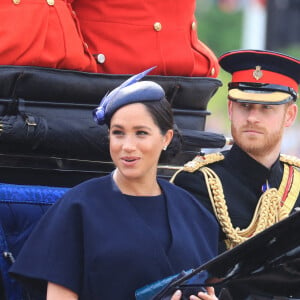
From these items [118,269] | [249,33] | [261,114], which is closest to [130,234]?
[118,269]

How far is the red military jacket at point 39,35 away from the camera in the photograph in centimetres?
424

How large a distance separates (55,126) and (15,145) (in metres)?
0.17

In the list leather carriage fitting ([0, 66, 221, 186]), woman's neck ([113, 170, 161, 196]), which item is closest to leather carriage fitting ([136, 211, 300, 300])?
woman's neck ([113, 170, 161, 196])

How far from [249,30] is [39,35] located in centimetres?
2057

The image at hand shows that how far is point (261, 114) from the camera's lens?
14.8 ft

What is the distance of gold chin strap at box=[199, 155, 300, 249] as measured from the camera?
4.41m

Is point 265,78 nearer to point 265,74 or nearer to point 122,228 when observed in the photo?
point 265,74

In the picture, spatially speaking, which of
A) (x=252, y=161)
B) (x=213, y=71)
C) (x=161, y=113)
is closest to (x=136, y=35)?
(x=213, y=71)

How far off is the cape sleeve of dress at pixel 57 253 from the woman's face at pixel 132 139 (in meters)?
0.21

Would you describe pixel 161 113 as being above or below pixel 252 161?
above

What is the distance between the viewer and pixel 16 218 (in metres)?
4.14

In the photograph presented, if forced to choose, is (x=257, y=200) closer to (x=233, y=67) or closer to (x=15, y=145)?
(x=233, y=67)

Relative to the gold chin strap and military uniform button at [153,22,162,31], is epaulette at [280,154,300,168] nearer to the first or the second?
the gold chin strap

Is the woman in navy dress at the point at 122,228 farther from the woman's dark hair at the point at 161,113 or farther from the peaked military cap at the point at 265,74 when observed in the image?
the peaked military cap at the point at 265,74
